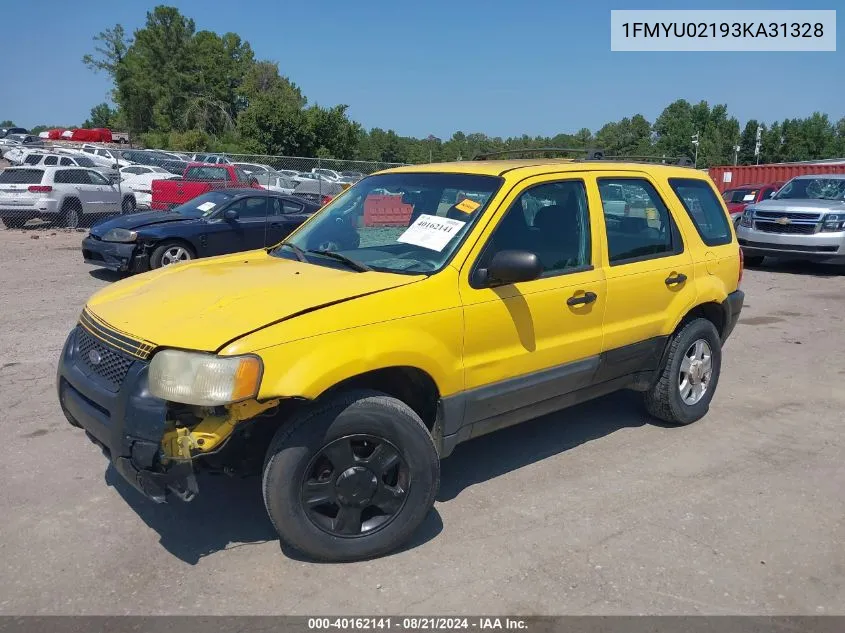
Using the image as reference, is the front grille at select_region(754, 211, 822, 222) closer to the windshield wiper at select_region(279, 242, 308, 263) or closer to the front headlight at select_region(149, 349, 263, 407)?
the windshield wiper at select_region(279, 242, 308, 263)

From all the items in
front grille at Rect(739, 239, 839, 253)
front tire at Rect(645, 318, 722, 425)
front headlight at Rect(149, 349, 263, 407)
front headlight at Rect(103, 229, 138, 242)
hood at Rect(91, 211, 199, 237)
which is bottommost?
front tire at Rect(645, 318, 722, 425)

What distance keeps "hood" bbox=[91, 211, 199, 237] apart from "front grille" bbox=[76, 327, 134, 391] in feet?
25.8

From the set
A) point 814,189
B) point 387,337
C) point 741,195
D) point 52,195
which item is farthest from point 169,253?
point 741,195

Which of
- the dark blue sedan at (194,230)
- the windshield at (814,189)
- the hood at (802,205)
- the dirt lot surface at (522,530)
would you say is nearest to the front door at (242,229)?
the dark blue sedan at (194,230)

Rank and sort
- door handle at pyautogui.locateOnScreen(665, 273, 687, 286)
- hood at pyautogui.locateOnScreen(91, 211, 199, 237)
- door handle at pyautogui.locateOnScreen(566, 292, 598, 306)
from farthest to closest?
hood at pyautogui.locateOnScreen(91, 211, 199, 237)
door handle at pyautogui.locateOnScreen(665, 273, 687, 286)
door handle at pyautogui.locateOnScreen(566, 292, 598, 306)

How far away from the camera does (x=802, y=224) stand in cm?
1316

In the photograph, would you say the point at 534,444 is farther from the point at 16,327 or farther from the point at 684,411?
the point at 16,327

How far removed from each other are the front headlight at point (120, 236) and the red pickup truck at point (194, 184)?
19.2 ft

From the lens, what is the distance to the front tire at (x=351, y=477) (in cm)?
323

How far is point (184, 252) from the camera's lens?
441 inches

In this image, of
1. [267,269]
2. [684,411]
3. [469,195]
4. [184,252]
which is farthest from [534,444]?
[184,252]

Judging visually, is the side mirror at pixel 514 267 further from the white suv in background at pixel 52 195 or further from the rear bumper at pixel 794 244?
the white suv in background at pixel 52 195

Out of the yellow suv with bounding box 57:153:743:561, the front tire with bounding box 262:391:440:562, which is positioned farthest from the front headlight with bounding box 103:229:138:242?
the front tire with bounding box 262:391:440:562

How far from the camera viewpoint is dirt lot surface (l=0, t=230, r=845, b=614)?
3211mm
